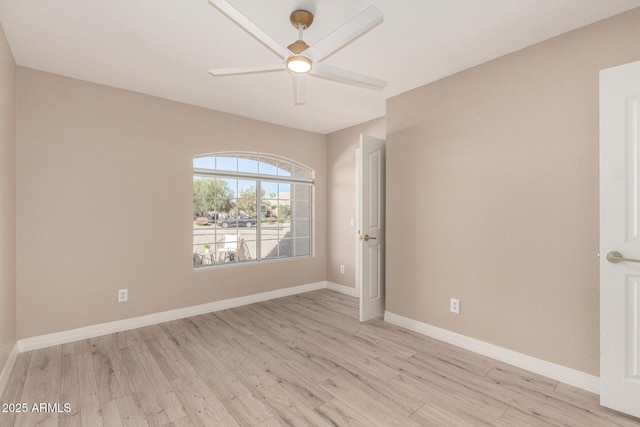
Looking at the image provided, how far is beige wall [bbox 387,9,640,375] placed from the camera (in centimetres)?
212

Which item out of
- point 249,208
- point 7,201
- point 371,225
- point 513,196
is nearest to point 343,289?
point 371,225

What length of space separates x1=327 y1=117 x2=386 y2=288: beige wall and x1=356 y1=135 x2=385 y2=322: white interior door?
0.91 meters

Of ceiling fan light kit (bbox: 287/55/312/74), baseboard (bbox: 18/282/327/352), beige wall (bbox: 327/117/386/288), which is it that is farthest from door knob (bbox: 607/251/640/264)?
baseboard (bbox: 18/282/327/352)

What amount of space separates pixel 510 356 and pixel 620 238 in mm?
1213

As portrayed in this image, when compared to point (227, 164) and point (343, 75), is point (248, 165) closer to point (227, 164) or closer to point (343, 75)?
point (227, 164)

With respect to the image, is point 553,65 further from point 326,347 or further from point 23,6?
point 23,6

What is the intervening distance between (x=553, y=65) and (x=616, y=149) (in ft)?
2.68

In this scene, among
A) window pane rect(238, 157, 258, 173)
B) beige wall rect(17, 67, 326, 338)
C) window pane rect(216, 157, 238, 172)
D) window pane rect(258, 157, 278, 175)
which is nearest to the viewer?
beige wall rect(17, 67, 326, 338)

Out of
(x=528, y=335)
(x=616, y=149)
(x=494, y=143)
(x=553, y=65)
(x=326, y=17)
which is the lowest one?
(x=528, y=335)

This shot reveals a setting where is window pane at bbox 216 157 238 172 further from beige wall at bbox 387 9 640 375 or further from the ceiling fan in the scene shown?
beige wall at bbox 387 9 640 375

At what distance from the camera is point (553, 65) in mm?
2264

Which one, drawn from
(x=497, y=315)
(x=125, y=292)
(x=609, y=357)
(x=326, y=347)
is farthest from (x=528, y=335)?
(x=125, y=292)

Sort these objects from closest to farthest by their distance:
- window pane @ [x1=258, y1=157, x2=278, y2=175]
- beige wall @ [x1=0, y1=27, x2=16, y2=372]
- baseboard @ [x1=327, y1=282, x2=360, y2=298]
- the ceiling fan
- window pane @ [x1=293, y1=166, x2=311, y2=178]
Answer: the ceiling fan < beige wall @ [x1=0, y1=27, x2=16, y2=372] < window pane @ [x1=258, y1=157, x2=278, y2=175] < baseboard @ [x1=327, y1=282, x2=360, y2=298] < window pane @ [x1=293, y1=166, x2=311, y2=178]

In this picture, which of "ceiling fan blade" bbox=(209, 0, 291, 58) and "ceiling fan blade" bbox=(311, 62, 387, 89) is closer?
"ceiling fan blade" bbox=(209, 0, 291, 58)
